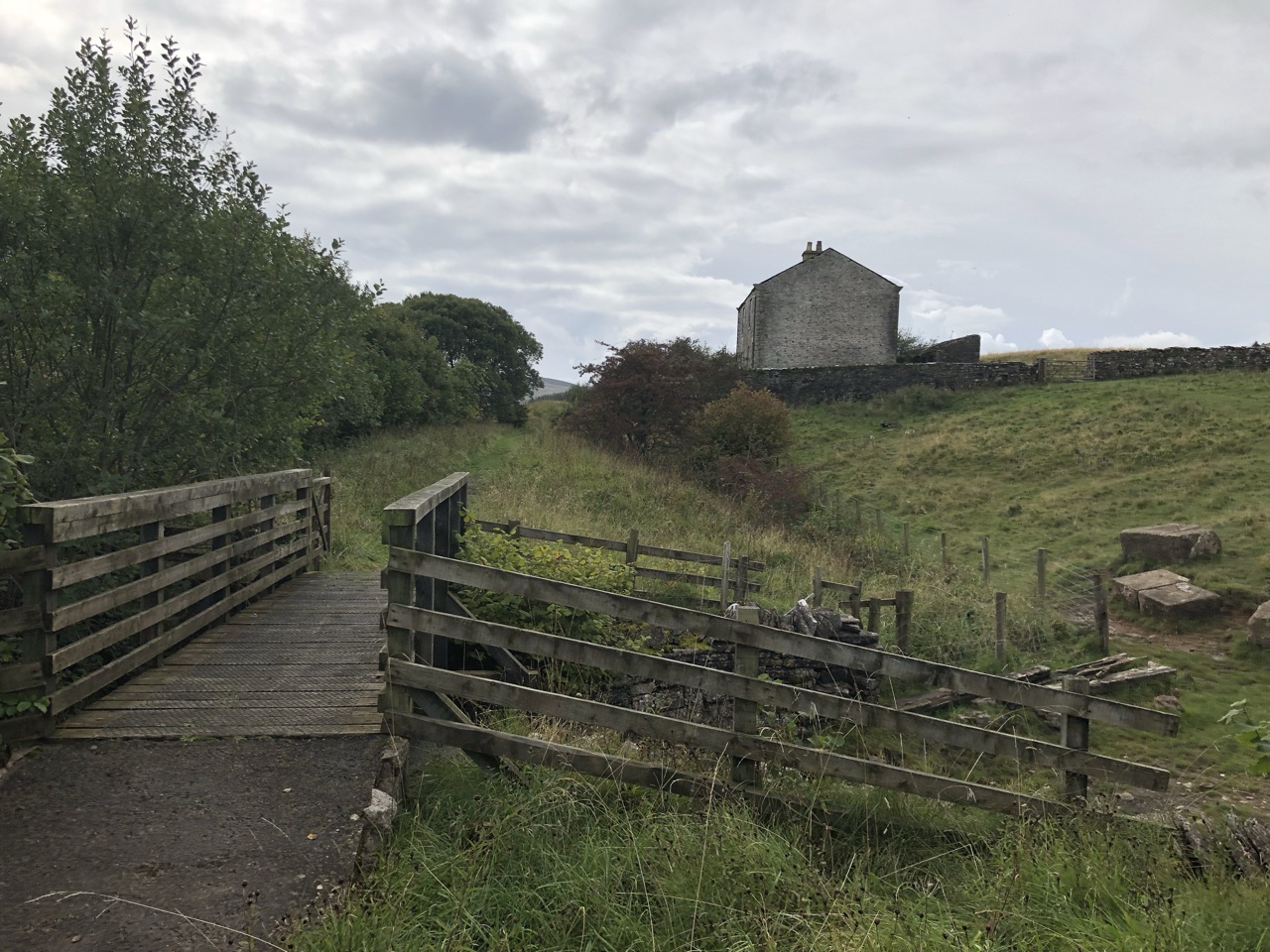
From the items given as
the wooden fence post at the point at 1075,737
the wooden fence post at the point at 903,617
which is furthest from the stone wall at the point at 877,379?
the wooden fence post at the point at 1075,737

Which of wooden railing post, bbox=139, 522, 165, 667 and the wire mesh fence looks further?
the wire mesh fence

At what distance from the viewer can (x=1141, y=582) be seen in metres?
14.5

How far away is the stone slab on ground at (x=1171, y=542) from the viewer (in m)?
15.5

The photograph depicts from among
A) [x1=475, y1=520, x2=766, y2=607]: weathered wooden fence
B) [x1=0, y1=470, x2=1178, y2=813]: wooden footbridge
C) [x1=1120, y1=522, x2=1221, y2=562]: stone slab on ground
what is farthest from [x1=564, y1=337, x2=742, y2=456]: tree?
[x1=0, y1=470, x2=1178, y2=813]: wooden footbridge

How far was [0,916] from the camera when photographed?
3.04 metres

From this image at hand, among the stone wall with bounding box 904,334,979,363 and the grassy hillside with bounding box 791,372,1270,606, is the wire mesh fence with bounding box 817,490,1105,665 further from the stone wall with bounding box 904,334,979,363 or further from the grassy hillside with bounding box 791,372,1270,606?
the stone wall with bounding box 904,334,979,363

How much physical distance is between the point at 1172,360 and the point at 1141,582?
24.3 meters

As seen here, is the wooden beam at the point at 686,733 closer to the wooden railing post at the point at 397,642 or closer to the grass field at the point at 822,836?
the wooden railing post at the point at 397,642

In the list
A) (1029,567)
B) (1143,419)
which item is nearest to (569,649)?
(1029,567)

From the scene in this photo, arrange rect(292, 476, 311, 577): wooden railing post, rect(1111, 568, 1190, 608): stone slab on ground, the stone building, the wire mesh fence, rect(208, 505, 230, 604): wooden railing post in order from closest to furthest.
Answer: rect(208, 505, 230, 604): wooden railing post
rect(292, 476, 311, 577): wooden railing post
the wire mesh fence
rect(1111, 568, 1190, 608): stone slab on ground
the stone building

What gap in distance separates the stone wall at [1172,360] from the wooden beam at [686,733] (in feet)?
115

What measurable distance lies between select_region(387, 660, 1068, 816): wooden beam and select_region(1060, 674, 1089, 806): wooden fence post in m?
0.39

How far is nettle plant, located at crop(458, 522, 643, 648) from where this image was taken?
22.5ft

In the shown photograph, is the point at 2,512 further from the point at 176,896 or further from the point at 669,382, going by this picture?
the point at 669,382
